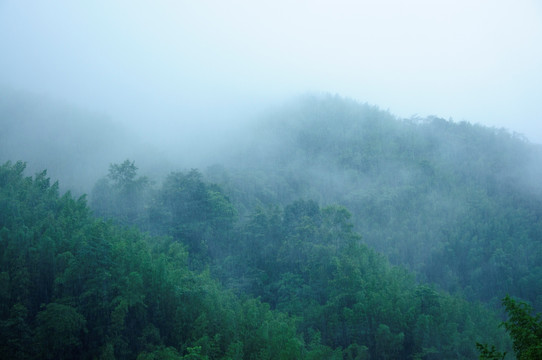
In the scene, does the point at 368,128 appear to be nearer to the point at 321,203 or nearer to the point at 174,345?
the point at 321,203

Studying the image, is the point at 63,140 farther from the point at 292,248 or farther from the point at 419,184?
the point at 419,184

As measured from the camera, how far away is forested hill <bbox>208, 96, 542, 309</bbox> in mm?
30000

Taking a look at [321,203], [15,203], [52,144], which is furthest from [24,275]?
[52,144]

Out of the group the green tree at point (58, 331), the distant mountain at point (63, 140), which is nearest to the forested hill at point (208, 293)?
the green tree at point (58, 331)

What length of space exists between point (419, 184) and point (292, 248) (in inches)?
666

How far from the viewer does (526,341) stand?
8172mm

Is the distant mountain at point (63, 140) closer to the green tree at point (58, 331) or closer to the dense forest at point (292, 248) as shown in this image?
the dense forest at point (292, 248)

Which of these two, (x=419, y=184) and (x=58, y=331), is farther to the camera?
(x=419, y=184)

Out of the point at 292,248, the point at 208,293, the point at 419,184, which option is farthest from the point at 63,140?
the point at 419,184

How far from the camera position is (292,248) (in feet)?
84.0

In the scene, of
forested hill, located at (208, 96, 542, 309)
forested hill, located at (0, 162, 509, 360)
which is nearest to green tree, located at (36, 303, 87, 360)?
forested hill, located at (0, 162, 509, 360)

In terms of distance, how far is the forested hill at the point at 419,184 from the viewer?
3000 cm

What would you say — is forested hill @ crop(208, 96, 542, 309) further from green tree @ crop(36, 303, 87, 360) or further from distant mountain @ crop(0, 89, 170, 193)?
green tree @ crop(36, 303, 87, 360)

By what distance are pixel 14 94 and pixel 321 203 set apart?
38311 mm
